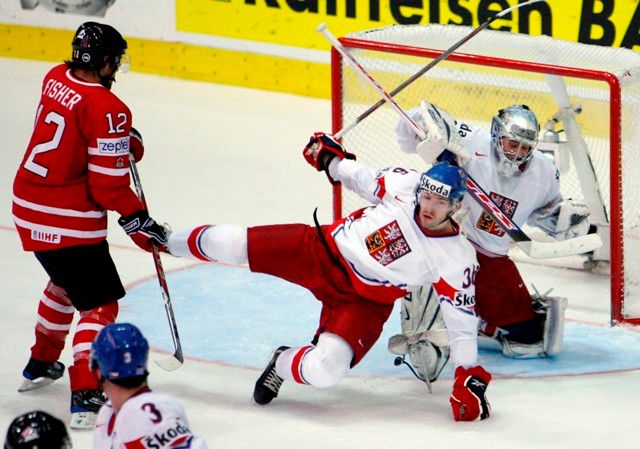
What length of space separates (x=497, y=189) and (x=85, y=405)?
1.57 m

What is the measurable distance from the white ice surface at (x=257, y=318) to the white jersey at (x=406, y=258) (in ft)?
1.04

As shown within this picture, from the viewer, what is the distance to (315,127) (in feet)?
26.9

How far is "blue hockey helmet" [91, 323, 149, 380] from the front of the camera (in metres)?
3.13

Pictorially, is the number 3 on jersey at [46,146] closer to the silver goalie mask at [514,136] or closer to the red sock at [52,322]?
the red sock at [52,322]

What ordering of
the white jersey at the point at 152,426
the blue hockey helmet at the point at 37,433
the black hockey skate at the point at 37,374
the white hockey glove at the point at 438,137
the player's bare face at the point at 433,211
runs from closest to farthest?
the blue hockey helmet at the point at 37,433 → the white jersey at the point at 152,426 → the player's bare face at the point at 433,211 → the black hockey skate at the point at 37,374 → the white hockey glove at the point at 438,137

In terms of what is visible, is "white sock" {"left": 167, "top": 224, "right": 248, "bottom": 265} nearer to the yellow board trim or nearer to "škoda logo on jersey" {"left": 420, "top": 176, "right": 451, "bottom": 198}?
"škoda logo on jersey" {"left": 420, "top": 176, "right": 451, "bottom": 198}

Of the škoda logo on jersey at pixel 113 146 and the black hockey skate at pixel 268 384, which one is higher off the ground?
the škoda logo on jersey at pixel 113 146

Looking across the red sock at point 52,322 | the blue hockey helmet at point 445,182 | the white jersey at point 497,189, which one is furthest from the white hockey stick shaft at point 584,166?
the red sock at point 52,322

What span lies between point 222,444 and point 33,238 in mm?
834

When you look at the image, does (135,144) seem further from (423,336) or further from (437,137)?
(423,336)

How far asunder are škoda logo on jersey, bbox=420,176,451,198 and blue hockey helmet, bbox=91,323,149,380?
1430 mm

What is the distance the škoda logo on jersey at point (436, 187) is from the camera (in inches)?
173

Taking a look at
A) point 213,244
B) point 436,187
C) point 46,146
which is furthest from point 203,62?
point 436,187

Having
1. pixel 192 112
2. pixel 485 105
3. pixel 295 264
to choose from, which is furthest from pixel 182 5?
pixel 295 264
